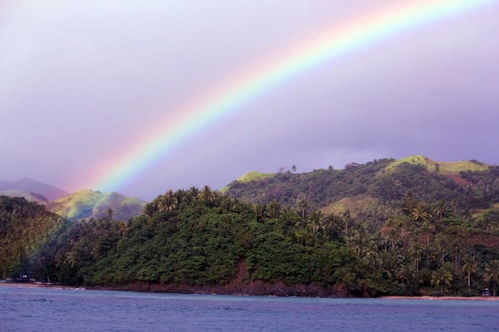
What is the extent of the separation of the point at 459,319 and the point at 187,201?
327ft

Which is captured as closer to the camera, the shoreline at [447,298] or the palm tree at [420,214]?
the shoreline at [447,298]

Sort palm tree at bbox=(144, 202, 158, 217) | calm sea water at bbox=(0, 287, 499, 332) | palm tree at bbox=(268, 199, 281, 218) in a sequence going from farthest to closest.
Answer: palm tree at bbox=(144, 202, 158, 217), palm tree at bbox=(268, 199, 281, 218), calm sea water at bbox=(0, 287, 499, 332)

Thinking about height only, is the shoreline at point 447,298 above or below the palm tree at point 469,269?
below

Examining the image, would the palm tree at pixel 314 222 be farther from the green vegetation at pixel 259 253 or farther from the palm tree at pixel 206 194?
the palm tree at pixel 206 194

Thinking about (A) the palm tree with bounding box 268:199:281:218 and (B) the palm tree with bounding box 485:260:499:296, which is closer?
(B) the palm tree with bounding box 485:260:499:296

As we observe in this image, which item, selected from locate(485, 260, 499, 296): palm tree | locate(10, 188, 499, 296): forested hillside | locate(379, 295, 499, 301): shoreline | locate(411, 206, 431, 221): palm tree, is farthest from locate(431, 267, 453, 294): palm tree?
locate(411, 206, 431, 221): palm tree

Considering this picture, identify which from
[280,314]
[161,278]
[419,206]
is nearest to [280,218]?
[161,278]

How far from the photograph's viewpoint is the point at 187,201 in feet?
590

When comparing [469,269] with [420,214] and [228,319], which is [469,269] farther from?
[228,319]

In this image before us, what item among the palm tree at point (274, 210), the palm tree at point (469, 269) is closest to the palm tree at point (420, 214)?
the palm tree at point (469, 269)

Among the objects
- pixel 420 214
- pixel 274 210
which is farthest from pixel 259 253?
pixel 420 214

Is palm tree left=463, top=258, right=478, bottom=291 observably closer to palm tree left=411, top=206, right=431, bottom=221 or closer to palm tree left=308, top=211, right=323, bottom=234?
palm tree left=411, top=206, right=431, bottom=221

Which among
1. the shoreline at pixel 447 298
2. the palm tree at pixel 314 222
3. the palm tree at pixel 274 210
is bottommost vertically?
the shoreline at pixel 447 298

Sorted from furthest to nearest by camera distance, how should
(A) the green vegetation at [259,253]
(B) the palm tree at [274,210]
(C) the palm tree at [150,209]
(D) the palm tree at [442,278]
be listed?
(C) the palm tree at [150,209]
(B) the palm tree at [274,210]
(D) the palm tree at [442,278]
(A) the green vegetation at [259,253]
